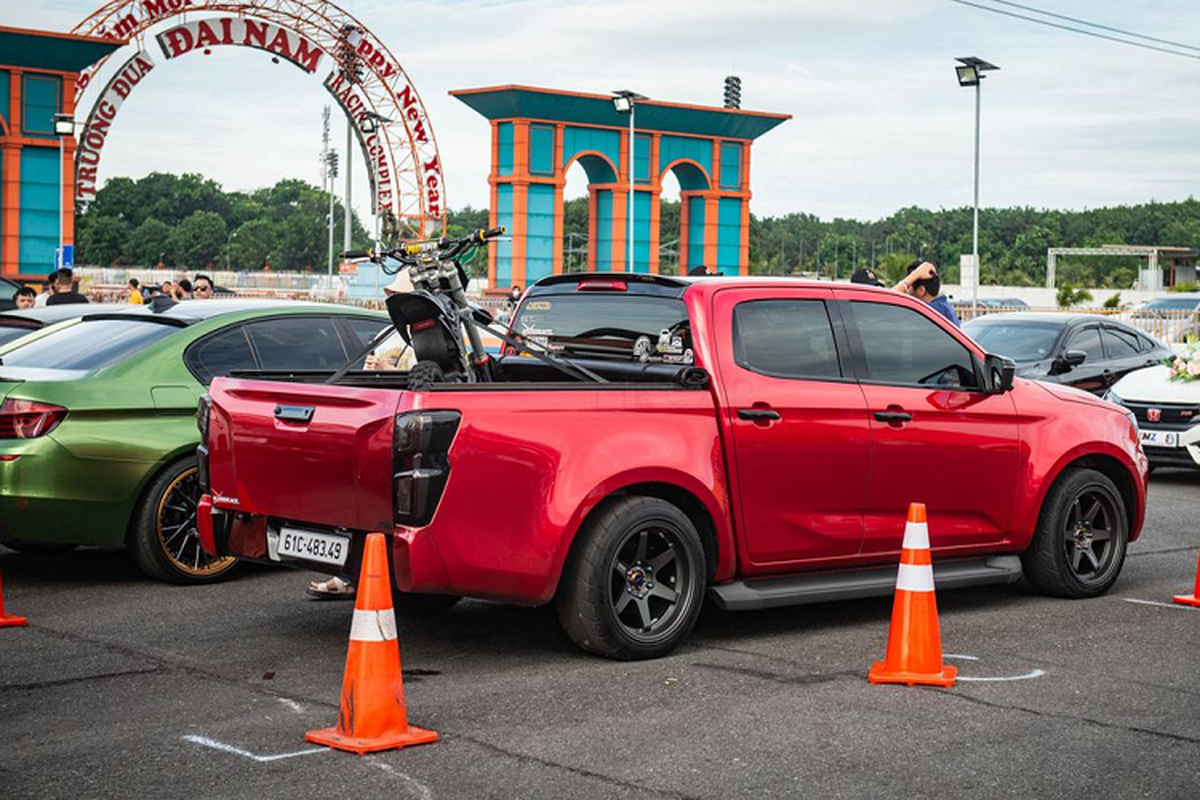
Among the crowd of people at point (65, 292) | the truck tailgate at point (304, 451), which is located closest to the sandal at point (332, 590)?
the truck tailgate at point (304, 451)

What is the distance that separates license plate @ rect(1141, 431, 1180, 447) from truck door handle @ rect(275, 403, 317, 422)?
10.5 meters

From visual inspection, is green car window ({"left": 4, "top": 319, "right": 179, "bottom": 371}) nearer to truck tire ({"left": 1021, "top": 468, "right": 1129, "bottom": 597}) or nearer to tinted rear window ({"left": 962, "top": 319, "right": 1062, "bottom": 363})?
truck tire ({"left": 1021, "top": 468, "right": 1129, "bottom": 597})

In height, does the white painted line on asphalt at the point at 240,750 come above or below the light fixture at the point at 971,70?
below

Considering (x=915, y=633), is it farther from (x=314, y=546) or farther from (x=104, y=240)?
(x=104, y=240)

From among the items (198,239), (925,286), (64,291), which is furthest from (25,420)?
(198,239)

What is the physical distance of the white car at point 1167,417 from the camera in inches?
588

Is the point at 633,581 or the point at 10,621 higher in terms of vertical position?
the point at 633,581

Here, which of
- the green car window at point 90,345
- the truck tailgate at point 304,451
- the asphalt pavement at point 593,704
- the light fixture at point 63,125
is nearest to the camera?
the asphalt pavement at point 593,704

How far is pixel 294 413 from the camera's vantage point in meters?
6.96

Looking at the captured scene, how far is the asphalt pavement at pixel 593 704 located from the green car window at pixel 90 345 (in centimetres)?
131

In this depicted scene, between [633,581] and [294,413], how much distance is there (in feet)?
5.53

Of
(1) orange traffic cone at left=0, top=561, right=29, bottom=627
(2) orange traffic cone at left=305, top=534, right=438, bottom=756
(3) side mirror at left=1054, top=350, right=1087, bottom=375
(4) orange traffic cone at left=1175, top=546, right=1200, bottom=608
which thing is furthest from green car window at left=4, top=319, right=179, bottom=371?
(3) side mirror at left=1054, top=350, right=1087, bottom=375

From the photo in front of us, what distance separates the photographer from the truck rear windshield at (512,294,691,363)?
7.82m

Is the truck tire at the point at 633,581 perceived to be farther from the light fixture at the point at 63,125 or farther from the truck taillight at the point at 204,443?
the light fixture at the point at 63,125
